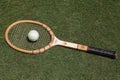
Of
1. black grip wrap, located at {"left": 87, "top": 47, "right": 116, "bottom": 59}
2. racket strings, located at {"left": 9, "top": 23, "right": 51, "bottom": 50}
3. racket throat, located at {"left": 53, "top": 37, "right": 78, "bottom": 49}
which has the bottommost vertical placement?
black grip wrap, located at {"left": 87, "top": 47, "right": 116, "bottom": 59}

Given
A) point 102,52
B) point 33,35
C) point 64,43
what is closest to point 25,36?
point 33,35

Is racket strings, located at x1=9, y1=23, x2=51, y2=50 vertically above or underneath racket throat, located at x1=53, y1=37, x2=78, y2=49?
above

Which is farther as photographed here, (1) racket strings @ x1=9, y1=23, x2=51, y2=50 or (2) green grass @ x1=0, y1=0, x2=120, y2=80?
(1) racket strings @ x1=9, y1=23, x2=51, y2=50

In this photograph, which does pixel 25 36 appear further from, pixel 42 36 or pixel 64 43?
pixel 64 43

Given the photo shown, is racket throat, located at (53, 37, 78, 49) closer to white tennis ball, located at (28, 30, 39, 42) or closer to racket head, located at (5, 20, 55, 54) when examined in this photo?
racket head, located at (5, 20, 55, 54)

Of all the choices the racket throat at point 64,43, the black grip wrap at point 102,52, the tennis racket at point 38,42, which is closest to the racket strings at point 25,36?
the tennis racket at point 38,42

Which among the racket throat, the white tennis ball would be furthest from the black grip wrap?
the white tennis ball
